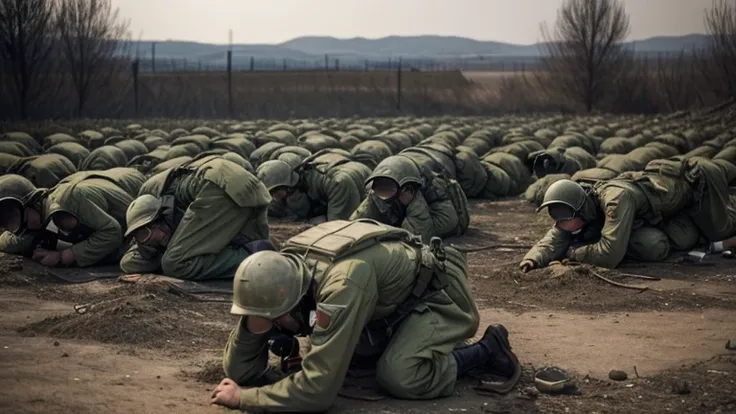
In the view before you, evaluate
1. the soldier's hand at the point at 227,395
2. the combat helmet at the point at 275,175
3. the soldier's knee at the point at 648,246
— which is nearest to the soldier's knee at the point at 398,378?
the soldier's hand at the point at 227,395

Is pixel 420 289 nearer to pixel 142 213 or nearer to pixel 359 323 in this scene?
pixel 359 323

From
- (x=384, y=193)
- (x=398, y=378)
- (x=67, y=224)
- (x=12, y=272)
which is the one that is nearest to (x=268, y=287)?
(x=398, y=378)

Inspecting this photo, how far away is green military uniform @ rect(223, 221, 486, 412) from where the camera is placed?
5547 mm

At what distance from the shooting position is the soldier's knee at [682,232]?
36.9 feet

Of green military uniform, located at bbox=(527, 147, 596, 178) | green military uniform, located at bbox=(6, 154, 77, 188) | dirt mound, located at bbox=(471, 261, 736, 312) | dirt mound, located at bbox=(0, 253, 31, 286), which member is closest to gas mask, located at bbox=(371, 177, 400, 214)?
dirt mound, located at bbox=(471, 261, 736, 312)

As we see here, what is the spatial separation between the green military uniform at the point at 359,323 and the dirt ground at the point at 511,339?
0.26 m

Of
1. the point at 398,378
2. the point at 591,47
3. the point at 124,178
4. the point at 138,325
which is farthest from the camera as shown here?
the point at 591,47

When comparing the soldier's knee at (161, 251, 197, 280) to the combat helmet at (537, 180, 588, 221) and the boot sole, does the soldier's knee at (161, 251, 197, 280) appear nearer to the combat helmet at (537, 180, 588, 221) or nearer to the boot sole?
the combat helmet at (537, 180, 588, 221)

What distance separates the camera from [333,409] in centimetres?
591

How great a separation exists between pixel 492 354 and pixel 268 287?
1.79m

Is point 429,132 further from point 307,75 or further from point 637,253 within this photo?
point 307,75

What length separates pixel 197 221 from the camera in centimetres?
970

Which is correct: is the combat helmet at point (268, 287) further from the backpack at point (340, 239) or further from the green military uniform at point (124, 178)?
the green military uniform at point (124, 178)

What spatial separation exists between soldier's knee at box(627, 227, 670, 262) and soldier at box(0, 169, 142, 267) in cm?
561
